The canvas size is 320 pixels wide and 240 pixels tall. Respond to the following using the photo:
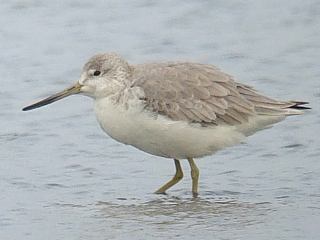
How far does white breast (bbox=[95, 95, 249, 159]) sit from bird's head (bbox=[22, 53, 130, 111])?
0.09 metres

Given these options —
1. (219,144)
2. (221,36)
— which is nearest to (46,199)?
(219,144)

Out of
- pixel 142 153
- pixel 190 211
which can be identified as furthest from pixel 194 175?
pixel 142 153

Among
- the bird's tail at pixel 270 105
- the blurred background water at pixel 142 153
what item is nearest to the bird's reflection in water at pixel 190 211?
the blurred background water at pixel 142 153

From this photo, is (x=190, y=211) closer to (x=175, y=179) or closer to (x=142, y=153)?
(x=175, y=179)

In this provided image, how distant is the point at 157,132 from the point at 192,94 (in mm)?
414

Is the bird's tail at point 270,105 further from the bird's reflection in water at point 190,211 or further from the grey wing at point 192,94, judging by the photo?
the bird's reflection in water at point 190,211

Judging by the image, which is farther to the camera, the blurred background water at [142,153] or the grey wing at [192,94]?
the grey wing at [192,94]

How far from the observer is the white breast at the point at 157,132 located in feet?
27.1

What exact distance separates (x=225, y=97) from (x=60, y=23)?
382cm

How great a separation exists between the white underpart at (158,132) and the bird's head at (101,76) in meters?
0.08

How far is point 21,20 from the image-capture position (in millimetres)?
12172

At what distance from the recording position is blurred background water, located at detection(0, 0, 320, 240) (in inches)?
300

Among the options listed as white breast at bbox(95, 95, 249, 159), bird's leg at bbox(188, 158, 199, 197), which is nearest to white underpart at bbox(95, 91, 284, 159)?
white breast at bbox(95, 95, 249, 159)

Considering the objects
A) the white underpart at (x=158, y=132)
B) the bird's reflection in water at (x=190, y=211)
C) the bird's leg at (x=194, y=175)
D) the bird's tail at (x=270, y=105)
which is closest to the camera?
the bird's reflection in water at (x=190, y=211)
